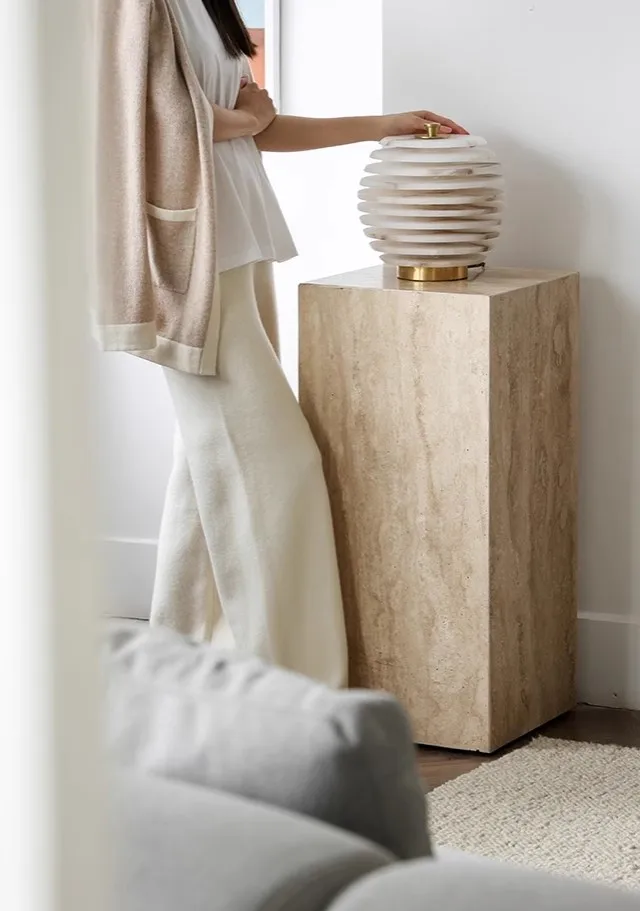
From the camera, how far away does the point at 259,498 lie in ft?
8.66

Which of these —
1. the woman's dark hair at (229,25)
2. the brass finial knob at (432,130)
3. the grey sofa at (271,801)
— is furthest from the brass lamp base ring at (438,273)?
the grey sofa at (271,801)

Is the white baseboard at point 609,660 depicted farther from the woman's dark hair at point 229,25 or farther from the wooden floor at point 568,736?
the woman's dark hair at point 229,25

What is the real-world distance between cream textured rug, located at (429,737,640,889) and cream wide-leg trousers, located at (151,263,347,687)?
37cm

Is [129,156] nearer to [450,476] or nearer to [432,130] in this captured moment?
[432,130]

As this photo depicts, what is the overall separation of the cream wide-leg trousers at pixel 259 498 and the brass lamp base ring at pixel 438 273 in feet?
0.97

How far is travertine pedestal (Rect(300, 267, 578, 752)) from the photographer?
2.55 m

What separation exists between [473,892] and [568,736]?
2251 mm

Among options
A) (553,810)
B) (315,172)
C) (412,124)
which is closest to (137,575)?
(315,172)

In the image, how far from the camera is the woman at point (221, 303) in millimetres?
2449

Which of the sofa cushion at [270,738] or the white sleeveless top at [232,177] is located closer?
the sofa cushion at [270,738]

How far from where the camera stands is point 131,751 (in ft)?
2.22

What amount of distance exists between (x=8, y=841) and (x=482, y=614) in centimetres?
223

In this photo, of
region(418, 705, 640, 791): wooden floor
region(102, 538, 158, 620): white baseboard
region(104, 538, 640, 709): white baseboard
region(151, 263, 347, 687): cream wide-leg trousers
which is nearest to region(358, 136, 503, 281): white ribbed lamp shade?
region(151, 263, 347, 687): cream wide-leg trousers

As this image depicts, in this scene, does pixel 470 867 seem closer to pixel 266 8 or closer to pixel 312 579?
pixel 312 579
